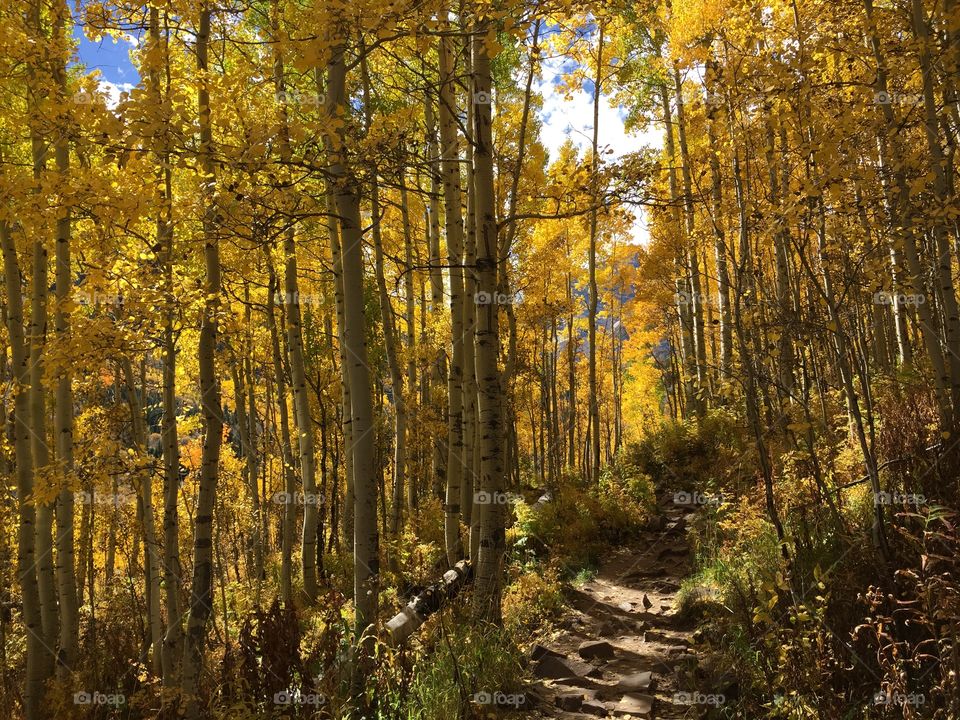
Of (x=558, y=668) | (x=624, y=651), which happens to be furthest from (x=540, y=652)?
(x=624, y=651)

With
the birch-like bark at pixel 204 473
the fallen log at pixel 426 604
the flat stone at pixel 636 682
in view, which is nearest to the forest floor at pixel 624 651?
the flat stone at pixel 636 682

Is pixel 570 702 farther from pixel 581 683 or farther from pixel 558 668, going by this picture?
pixel 558 668

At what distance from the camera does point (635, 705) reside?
407cm

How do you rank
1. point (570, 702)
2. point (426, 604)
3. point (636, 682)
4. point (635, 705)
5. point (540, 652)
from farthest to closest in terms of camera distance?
point (426, 604) < point (540, 652) < point (636, 682) < point (570, 702) < point (635, 705)

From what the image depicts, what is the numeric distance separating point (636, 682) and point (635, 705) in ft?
1.05

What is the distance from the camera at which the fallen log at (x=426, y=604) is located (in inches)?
225

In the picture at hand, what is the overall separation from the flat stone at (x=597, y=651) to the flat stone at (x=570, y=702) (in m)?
0.75

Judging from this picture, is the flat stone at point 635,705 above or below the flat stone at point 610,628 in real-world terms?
above

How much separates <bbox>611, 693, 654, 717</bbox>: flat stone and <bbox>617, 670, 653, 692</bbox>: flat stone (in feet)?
0.37

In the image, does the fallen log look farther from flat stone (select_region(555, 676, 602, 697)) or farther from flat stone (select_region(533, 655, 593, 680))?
flat stone (select_region(555, 676, 602, 697))

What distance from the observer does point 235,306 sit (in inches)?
579

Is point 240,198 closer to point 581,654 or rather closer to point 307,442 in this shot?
point 581,654

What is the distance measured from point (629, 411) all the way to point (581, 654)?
3037cm

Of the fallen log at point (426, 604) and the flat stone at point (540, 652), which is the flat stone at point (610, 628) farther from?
the fallen log at point (426, 604)
